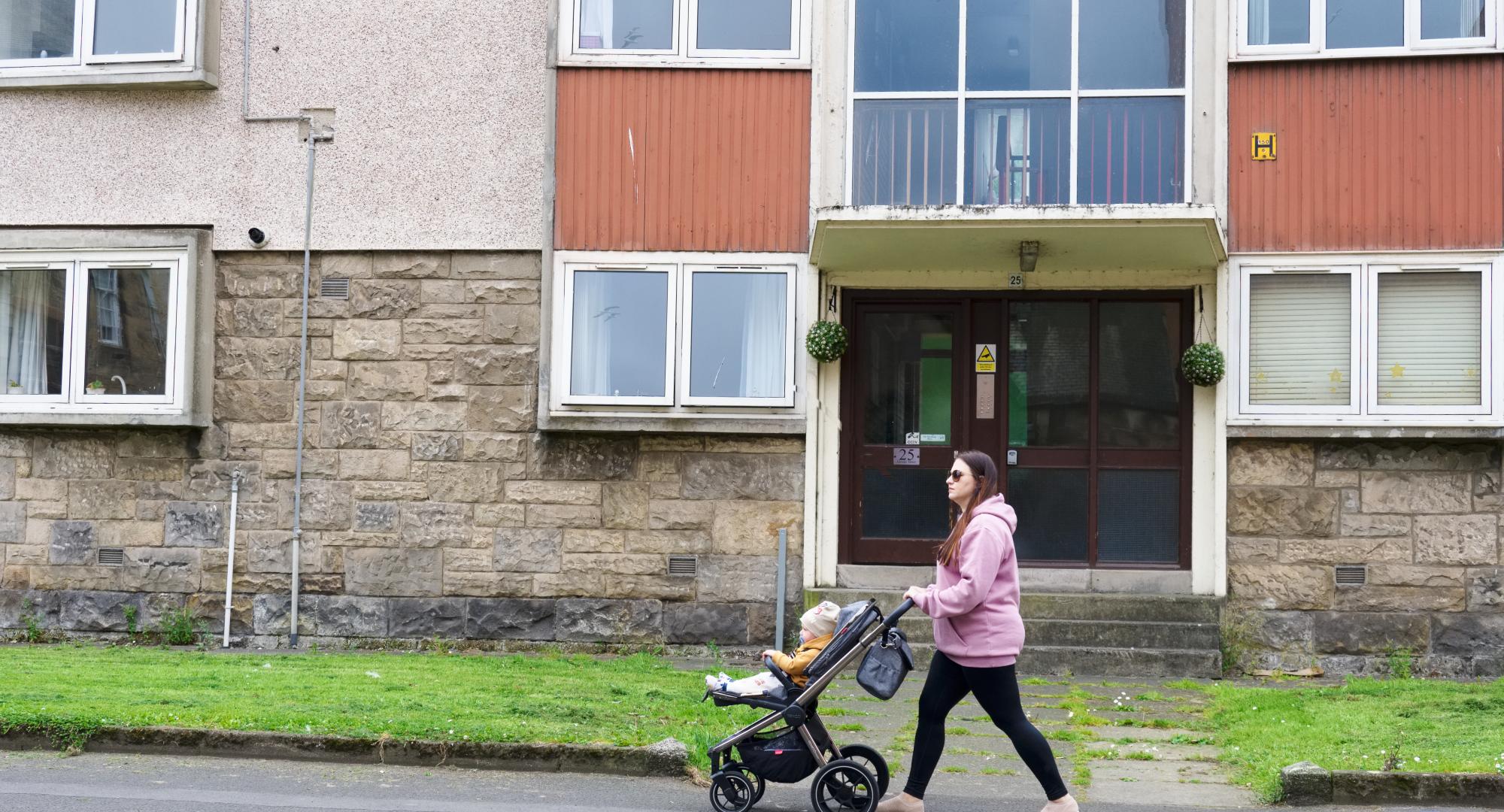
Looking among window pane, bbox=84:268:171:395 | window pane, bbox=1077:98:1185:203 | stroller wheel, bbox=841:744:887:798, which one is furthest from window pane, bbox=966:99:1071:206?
window pane, bbox=84:268:171:395

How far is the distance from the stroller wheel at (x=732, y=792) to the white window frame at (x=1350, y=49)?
25.6ft

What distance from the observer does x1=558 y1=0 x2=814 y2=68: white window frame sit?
12.4m

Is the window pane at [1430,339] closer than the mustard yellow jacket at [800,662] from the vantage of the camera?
No

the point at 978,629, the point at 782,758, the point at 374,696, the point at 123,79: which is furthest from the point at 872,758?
the point at 123,79

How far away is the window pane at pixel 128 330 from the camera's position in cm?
1286

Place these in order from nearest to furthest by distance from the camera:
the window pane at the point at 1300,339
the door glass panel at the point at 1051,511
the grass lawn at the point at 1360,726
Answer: the grass lawn at the point at 1360,726, the window pane at the point at 1300,339, the door glass panel at the point at 1051,511

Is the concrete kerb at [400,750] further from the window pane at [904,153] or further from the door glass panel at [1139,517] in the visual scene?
the door glass panel at [1139,517]

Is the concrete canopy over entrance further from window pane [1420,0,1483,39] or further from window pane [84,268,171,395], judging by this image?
window pane [84,268,171,395]

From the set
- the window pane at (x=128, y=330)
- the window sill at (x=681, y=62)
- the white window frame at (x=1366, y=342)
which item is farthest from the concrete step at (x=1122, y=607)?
the window pane at (x=128, y=330)

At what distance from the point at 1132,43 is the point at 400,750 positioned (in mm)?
7942

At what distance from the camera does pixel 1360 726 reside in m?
8.79

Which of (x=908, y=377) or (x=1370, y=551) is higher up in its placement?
(x=908, y=377)

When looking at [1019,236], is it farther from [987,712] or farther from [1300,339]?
[987,712]

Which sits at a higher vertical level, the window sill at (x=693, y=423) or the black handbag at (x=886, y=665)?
the window sill at (x=693, y=423)
